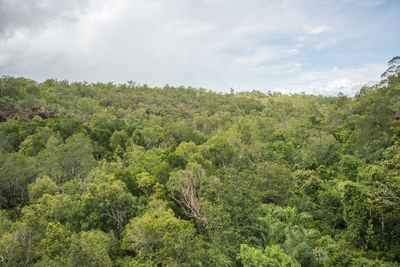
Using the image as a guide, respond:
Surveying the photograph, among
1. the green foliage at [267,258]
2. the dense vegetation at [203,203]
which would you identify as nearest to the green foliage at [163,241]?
the dense vegetation at [203,203]

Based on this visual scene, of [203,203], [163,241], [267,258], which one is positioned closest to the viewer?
[267,258]

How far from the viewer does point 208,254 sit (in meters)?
10.5

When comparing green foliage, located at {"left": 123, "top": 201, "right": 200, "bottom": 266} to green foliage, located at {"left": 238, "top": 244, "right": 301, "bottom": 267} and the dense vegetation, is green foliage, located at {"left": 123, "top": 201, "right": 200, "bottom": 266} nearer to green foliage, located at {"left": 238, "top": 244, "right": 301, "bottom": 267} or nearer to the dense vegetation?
the dense vegetation

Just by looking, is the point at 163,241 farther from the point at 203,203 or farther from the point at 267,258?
the point at 267,258

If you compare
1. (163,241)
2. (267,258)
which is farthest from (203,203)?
(267,258)

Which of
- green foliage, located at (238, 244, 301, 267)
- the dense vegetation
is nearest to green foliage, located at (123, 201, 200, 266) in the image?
the dense vegetation

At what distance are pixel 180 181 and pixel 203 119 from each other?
4107 cm

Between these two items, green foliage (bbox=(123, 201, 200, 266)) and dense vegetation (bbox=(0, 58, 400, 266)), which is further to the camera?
dense vegetation (bbox=(0, 58, 400, 266))

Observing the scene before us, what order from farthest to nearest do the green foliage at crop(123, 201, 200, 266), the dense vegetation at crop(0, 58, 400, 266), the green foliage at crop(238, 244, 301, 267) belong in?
the dense vegetation at crop(0, 58, 400, 266)
the green foliage at crop(123, 201, 200, 266)
the green foliage at crop(238, 244, 301, 267)

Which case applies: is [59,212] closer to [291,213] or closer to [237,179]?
[237,179]

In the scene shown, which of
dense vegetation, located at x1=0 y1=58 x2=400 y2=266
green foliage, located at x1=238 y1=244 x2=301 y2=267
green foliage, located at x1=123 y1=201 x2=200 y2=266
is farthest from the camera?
dense vegetation, located at x1=0 y1=58 x2=400 y2=266

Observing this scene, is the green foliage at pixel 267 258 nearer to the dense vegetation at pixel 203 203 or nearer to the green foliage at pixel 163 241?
Result: the dense vegetation at pixel 203 203

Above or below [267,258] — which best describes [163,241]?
below

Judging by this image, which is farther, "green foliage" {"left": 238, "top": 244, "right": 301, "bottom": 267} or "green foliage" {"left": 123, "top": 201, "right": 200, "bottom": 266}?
"green foliage" {"left": 123, "top": 201, "right": 200, "bottom": 266}
